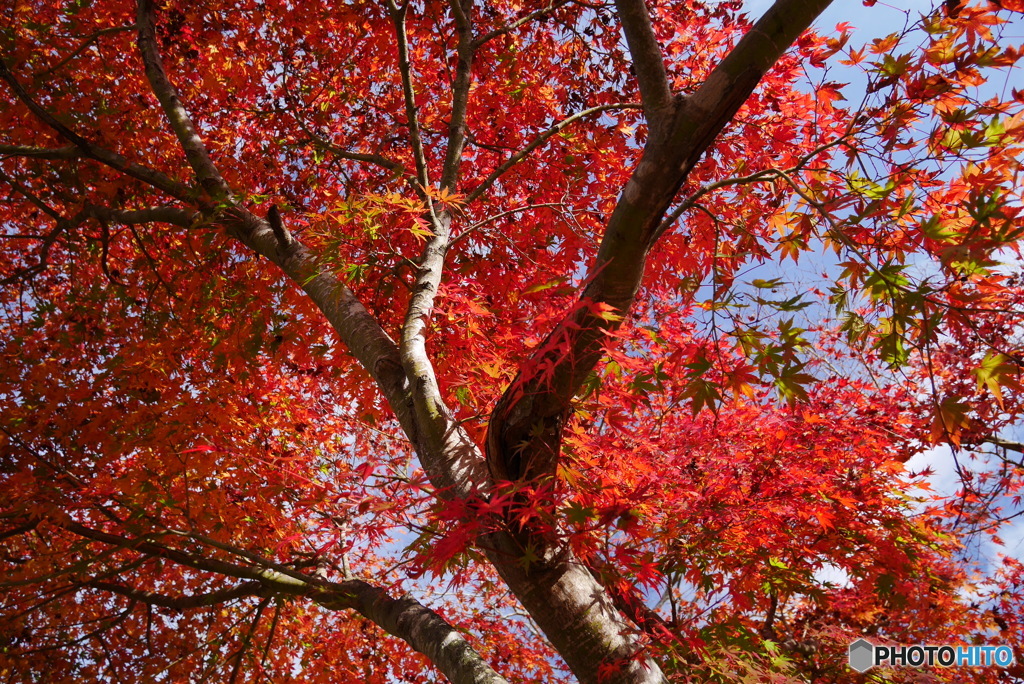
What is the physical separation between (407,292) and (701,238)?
2165mm

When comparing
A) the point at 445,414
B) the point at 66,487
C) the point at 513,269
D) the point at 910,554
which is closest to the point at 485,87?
the point at 513,269

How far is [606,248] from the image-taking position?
223cm

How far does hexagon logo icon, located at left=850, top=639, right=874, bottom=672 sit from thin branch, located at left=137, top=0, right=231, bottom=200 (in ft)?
17.5

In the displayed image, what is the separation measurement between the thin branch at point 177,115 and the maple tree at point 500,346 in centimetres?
4

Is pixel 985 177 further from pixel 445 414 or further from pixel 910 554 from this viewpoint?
pixel 910 554

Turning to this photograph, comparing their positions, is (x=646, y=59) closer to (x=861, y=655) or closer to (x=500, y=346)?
(x=500, y=346)

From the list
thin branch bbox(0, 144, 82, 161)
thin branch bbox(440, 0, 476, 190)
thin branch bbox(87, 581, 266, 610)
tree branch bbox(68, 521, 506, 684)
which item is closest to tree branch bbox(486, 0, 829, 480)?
tree branch bbox(68, 521, 506, 684)

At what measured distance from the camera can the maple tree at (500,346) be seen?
7.97 ft

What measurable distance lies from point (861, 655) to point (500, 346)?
3543mm

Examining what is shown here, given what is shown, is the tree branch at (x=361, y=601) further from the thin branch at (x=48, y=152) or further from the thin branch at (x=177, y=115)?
the thin branch at (x=48, y=152)

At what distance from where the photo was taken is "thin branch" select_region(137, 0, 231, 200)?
425 cm

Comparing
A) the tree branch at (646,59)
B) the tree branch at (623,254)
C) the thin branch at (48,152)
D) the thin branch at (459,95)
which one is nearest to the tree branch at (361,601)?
the tree branch at (623,254)

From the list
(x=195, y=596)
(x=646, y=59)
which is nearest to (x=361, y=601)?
(x=195, y=596)

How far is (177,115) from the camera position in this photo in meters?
4.49
